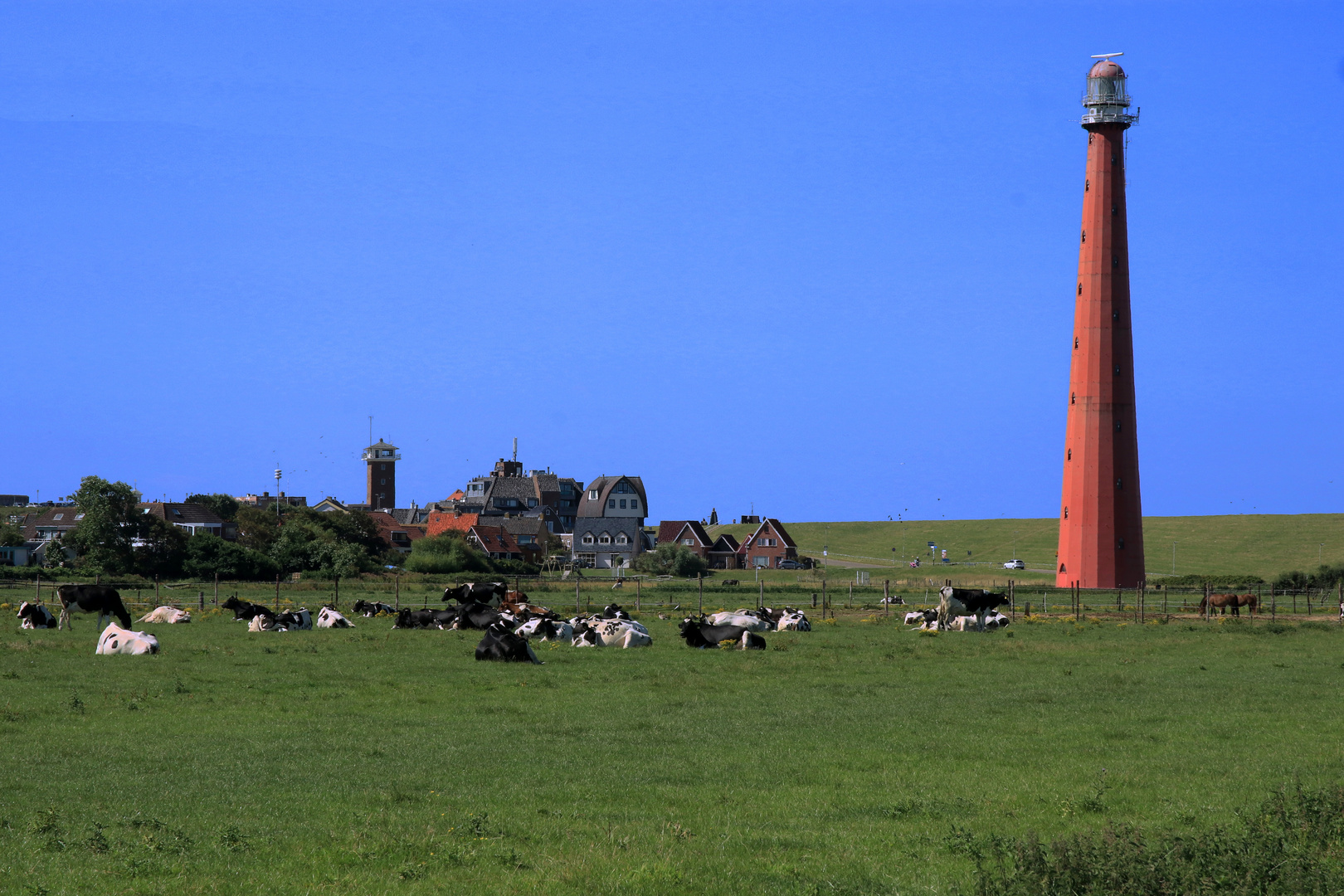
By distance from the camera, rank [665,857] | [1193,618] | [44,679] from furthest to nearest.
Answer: [1193,618]
[44,679]
[665,857]

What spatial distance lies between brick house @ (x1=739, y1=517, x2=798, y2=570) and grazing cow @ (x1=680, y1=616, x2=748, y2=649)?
98.1 m

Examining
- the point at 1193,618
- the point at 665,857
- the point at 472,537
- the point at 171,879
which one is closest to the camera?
the point at 171,879

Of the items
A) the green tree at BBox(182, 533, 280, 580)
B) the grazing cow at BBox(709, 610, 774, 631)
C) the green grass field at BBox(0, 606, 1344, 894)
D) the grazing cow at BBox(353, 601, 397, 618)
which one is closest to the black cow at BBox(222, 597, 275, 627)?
the grazing cow at BBox(353, 601, 397, 618)

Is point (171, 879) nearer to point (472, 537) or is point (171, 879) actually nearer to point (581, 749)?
point (581, 749)

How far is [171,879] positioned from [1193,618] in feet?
147

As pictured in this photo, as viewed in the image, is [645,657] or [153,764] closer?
[153,764]

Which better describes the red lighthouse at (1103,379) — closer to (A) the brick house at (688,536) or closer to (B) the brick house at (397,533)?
(A) the brick house at (688,536)

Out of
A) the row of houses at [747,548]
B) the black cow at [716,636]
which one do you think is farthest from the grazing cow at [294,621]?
the row of houses at [747,548]

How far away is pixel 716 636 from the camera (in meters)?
31.7

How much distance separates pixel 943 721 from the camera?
1819 cm

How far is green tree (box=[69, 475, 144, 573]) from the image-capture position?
87.2 metres

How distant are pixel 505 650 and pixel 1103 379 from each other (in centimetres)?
5071

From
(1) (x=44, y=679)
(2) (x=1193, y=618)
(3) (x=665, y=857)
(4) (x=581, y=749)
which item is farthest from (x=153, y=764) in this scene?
(2) (x=1193, y=618)

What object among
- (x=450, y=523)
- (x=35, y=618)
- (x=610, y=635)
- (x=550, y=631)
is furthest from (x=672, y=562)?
(x=610, y=635)
